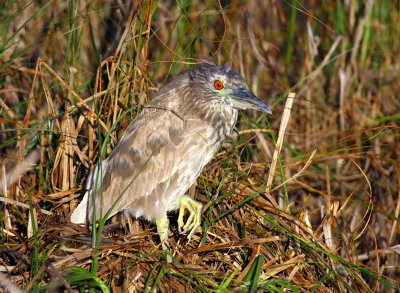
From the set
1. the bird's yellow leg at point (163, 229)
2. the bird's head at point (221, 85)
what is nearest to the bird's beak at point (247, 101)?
the bird's head at point (221, 85)

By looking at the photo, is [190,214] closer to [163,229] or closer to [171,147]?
[163,229]

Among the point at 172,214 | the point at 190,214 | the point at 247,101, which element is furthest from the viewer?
the point at 172,214

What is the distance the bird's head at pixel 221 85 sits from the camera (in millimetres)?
3268

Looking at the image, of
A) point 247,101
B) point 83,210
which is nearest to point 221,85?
point 247,101

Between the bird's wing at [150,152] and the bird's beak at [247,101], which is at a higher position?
the bird's beak at [247,101]

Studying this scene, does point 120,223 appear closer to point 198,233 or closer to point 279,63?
point 198,233

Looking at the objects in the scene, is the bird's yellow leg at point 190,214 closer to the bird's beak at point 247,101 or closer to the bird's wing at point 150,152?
the bird's wing at point 150,152

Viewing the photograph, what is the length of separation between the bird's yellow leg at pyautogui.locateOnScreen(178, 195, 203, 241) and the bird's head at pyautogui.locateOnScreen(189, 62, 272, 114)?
2.01ft

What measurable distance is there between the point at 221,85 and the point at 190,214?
804 millimetres

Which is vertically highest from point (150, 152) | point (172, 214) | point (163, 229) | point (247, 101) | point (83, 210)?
point (247, 101)

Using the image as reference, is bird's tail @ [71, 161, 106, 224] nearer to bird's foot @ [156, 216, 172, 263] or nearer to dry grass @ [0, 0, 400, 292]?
dry grass @ [0, 0, 400, 292]

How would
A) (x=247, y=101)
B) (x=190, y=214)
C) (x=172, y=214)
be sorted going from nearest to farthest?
(x=247, y=101), (x=190, y=214), (x=172, y=214)

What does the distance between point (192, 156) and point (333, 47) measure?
8.14 feet

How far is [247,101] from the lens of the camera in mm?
3225
